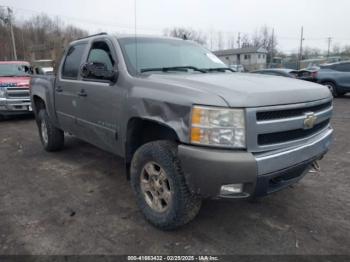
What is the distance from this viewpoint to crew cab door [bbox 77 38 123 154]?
349 centimetres

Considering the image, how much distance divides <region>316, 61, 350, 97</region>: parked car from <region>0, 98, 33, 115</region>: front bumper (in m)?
12.2

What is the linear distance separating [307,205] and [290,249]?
970 millimetres

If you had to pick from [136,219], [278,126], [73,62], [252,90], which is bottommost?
[136,219]

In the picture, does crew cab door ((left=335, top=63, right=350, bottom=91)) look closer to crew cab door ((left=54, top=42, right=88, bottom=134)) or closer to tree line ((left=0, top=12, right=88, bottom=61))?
crew cab door ((left=54, top=42, right=88, bottom=134))

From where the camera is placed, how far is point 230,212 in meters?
3.41

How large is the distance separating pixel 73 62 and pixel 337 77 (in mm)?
12666

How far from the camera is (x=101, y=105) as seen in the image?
12.1ft

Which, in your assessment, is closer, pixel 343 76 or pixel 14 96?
pixel 14 96

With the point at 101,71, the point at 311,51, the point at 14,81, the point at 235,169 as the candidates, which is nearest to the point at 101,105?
the point at 101,71

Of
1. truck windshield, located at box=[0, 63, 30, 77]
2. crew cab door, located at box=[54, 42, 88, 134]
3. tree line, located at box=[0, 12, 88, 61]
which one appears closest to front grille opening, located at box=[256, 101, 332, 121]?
crew cab door, located at box=[54, 42, 88, 134]

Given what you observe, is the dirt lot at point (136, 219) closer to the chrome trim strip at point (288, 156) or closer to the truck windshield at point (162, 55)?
the chrome trim strip at point (288, 156)

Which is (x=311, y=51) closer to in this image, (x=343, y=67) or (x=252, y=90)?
(x=343, y=67)

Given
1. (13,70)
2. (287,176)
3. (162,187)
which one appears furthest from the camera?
(13,70)

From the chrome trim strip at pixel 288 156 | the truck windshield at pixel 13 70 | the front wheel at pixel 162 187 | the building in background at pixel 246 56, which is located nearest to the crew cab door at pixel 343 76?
the chrome trim strip at pixel 288 156
